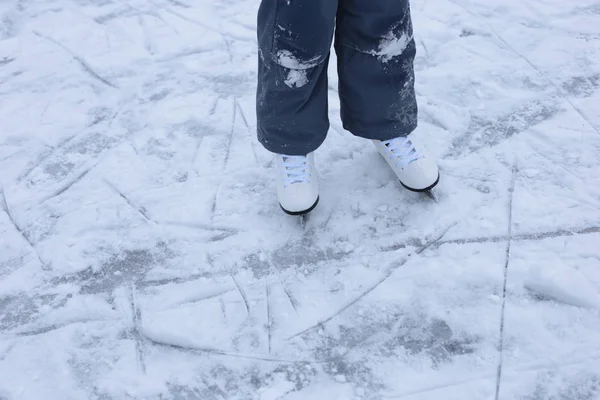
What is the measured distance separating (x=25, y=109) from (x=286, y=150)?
3.82 ft

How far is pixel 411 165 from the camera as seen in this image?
5.14 feet

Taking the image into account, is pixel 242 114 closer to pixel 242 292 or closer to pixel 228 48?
pixel 228 48

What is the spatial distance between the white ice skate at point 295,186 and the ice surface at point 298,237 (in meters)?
0.07

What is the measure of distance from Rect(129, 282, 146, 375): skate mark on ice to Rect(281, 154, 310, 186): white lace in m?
0.51

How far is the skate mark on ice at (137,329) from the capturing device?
1.32 m

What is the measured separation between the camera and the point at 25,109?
209cm

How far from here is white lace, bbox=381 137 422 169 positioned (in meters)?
1.58

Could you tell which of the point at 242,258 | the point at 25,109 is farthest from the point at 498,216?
the point at 25,109

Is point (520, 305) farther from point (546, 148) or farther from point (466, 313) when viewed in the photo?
point (546, 148)

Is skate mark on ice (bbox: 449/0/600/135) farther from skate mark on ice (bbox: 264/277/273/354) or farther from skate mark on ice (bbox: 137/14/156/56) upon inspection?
skate mark on ice (bbox: 137/14/156/56)

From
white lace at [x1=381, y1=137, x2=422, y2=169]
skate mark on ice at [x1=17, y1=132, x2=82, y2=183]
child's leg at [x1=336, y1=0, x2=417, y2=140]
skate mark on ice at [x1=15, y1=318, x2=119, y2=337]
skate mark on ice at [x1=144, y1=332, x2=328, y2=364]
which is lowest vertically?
skate mark on ice at [x1=15, y1=318, x2=119, y2=337]

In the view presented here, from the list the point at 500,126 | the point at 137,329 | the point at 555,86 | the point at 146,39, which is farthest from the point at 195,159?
the point at 555,86

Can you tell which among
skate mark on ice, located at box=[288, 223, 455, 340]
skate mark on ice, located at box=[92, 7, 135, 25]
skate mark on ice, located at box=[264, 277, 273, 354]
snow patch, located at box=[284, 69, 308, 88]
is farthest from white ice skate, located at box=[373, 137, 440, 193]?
skate mark on ice, located at box=[92, 7, 135, 25]

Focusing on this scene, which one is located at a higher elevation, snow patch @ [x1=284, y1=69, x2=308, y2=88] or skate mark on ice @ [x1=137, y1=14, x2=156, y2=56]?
snow patch @ [x1=284, y1=69, x2=308, y2=88]
